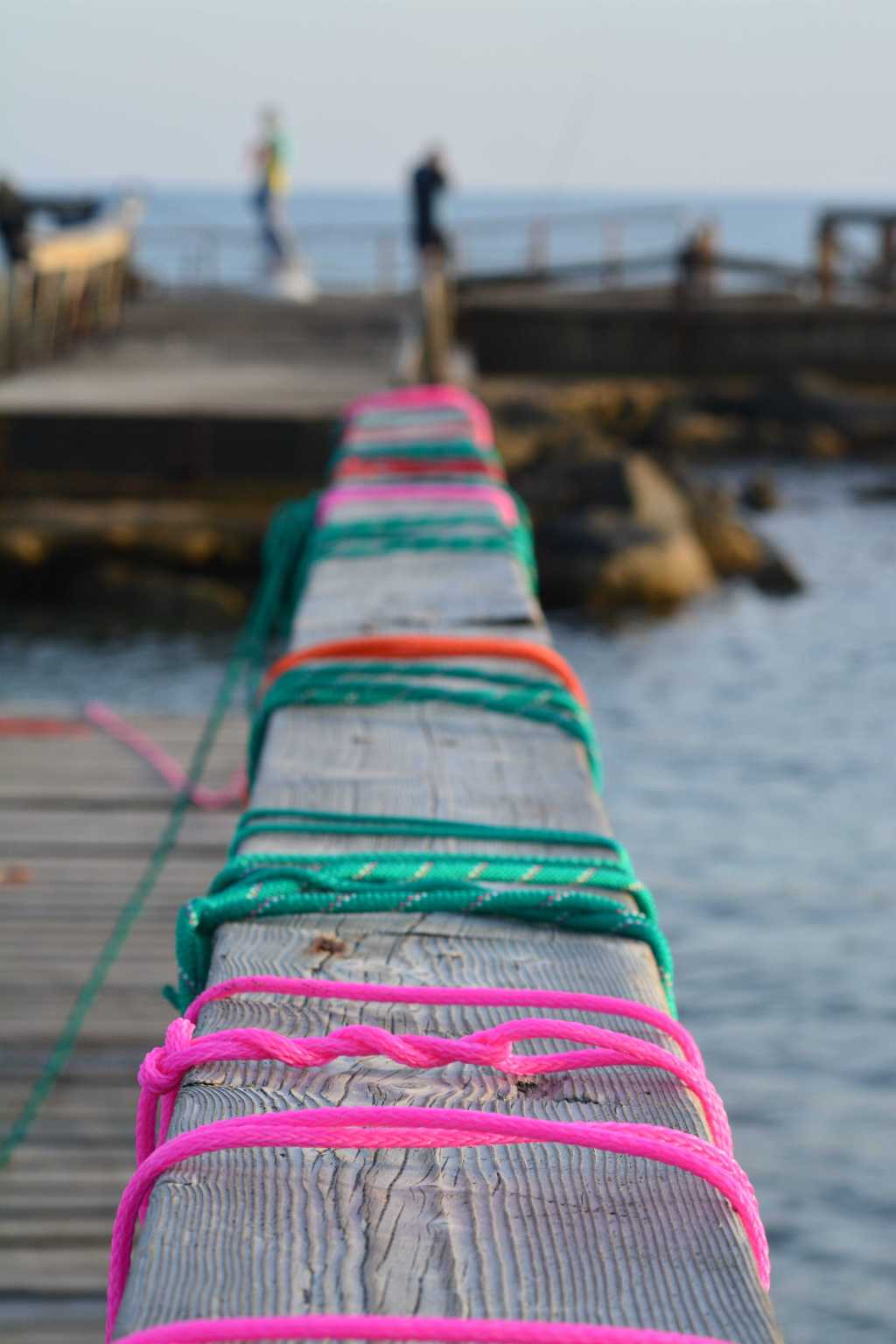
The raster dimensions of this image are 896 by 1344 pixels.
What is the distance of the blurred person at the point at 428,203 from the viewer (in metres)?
22.4

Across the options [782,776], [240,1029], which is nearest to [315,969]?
[240,1029]

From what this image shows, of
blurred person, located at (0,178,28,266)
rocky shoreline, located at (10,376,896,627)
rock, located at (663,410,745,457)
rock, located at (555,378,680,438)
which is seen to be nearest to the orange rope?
rocky shoreline, located at (10,376,896,627)

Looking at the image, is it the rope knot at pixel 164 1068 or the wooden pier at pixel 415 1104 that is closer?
the wooden pier at pixel 415 1104

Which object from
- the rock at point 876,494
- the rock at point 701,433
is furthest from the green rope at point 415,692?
the rock at point 701,433

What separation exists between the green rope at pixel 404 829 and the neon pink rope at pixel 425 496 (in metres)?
2.30

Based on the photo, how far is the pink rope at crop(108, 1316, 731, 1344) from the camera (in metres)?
1.02

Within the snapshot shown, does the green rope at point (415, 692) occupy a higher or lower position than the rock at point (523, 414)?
higher

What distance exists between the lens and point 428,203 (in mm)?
22641

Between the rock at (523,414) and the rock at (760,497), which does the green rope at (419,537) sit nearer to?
the rock at (523,414)

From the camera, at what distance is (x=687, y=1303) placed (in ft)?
3.57

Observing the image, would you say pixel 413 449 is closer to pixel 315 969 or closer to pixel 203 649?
pixel 315 969

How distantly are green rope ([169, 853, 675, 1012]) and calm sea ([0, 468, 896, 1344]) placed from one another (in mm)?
3729

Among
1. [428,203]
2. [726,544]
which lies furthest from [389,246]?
[726,544]

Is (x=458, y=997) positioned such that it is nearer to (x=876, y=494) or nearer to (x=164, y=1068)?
(x=164, y=1068)
